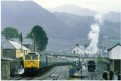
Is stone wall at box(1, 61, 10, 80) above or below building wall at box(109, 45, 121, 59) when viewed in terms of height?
below

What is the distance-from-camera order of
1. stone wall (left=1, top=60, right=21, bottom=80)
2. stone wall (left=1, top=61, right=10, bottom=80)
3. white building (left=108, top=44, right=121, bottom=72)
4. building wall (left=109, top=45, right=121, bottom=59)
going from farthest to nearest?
building wall (left=109, top=45, right=121, bottom=59), white building (left=108, top=44, right=121, bottom=72), stone wall (left=1, top=60, right=21, bottom=80), stone wall (left=1, top=61, right=10, bottom=80)

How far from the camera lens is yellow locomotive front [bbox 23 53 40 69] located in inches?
1600

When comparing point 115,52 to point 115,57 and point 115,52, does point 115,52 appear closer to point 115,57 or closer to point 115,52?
point 115,52

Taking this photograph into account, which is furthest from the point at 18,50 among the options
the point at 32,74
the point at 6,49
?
the point at 32,74

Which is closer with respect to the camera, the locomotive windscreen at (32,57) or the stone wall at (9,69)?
the stone wall at (9,69)

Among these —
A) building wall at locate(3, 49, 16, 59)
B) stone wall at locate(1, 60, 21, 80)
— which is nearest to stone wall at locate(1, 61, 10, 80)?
stone wall at locate(1, 60, 21, 80)

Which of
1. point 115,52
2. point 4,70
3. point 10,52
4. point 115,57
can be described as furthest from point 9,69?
point 10,52

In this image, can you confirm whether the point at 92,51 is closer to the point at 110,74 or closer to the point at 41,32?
the point at 41,32

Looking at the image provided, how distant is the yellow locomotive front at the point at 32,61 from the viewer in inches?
1600

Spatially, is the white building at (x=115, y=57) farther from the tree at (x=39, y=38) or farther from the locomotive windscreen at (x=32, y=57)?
the tree at (x=39, y=38)

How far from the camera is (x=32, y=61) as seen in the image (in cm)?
4075

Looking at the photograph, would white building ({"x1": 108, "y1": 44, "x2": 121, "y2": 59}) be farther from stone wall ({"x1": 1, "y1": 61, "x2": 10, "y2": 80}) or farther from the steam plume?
the steam plume

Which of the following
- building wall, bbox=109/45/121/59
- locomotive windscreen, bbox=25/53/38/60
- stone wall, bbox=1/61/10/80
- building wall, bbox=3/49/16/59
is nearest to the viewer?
stone wall, bbox=1/61/10/80

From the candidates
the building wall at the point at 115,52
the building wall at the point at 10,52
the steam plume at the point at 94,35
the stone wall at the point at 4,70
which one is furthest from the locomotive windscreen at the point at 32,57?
the steam plume at the point at 94,35
